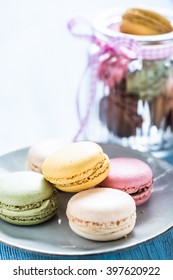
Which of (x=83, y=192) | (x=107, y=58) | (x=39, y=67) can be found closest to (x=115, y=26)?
(x=107, y=58)

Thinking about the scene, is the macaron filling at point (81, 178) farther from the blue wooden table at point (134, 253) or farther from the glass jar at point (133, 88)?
the glass jar at point (133, 88)

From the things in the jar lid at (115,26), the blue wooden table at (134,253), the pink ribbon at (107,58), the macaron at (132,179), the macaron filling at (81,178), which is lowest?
the blue wooden table at (134,253)

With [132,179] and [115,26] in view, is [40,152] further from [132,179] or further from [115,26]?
[115,26]

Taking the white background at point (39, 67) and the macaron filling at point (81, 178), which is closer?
the macaron filling at point (81, 178)

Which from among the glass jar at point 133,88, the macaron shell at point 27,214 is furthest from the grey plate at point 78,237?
the glass jar at point 133,88

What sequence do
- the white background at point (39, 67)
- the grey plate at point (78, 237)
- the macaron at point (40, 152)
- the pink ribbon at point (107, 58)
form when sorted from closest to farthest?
1. the grey plate at point (78, 237)
2. the macaron at point (40, 152)
3. the pink ribbon at point (107, 58)
4. the white background at point (39, 67)

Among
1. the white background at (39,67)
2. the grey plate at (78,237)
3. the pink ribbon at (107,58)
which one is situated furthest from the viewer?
the white background at (39,67)
